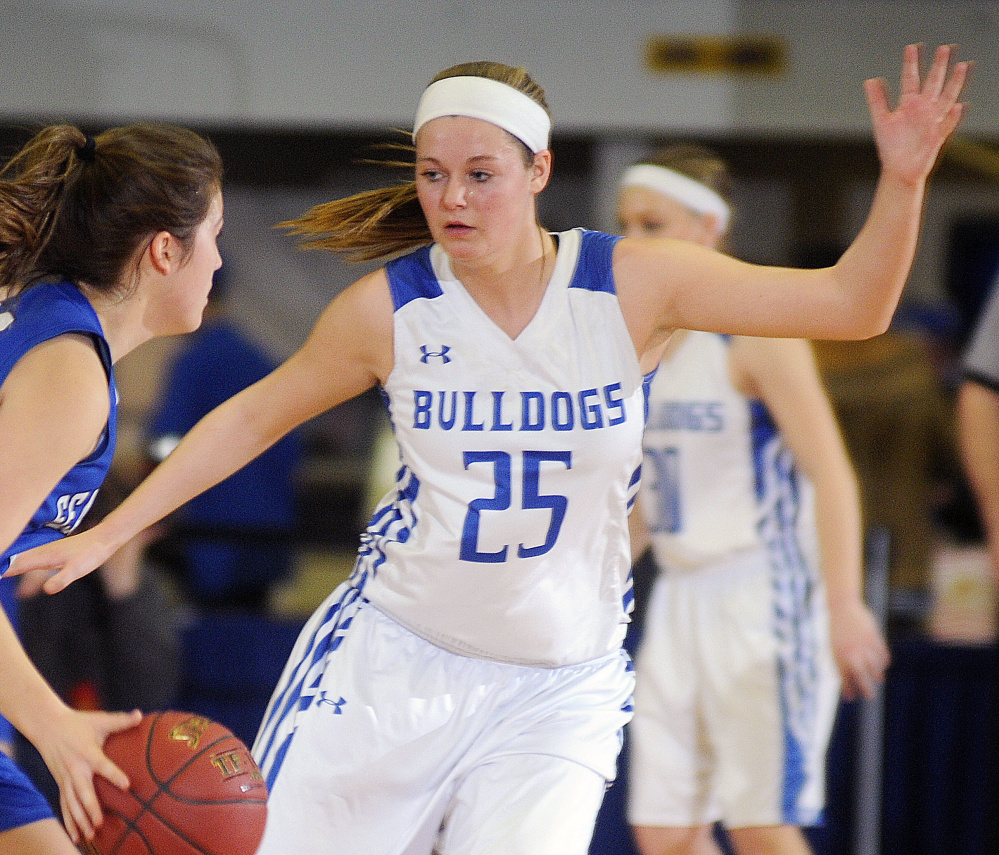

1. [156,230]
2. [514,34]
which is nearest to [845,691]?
[156,230]

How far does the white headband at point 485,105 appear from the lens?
7.40 feet

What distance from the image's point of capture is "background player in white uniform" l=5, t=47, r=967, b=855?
2.26 metres

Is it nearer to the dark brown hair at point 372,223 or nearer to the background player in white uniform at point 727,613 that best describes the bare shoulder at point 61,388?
the dark brown hair at point 372,223

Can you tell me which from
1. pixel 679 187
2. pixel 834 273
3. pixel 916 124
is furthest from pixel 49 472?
pixel 679 187

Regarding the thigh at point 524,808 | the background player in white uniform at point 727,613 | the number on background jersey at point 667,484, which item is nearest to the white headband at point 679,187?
the background player in white uniform at point 727,613

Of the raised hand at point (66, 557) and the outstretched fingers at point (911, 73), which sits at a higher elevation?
the outstretched fingers at point (911, 73)

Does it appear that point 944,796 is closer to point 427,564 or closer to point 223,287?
point 427,564

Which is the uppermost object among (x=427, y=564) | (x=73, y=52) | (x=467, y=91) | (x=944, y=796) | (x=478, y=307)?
(x=73, y=52)

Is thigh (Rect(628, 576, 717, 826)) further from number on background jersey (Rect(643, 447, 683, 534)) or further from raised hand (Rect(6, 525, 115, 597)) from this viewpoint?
raised hand (Rect(6, 525, 115, 597))

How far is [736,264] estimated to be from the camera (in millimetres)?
2232

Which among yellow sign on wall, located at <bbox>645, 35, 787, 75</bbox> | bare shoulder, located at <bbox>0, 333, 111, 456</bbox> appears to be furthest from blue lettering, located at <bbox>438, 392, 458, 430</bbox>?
yellow sign on wall, located at <bbox>645, 35, 787, 75</bbox>

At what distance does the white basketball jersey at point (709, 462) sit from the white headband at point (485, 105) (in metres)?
1.16

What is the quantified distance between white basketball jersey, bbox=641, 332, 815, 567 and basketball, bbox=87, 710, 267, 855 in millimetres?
1439

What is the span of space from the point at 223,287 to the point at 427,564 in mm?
3161
